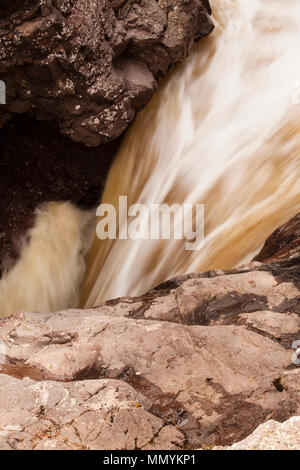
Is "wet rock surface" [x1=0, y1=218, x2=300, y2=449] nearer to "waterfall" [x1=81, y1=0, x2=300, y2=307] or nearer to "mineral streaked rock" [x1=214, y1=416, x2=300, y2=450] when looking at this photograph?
"mineral streaked rock" [x1=214, y1=416, x2=300, y2=450]

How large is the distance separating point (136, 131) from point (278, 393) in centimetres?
467

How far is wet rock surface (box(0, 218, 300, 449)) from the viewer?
2248 mm

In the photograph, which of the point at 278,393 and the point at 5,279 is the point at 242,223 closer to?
the point at 278,393

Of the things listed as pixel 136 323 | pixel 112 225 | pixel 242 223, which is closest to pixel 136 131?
pixel 112 225

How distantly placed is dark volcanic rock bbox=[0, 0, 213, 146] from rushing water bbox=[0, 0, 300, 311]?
391mm

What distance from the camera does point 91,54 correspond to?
5641 millimetres

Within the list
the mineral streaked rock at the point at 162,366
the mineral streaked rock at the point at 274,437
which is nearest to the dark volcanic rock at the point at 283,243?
the mineral streaked rock at the point at 162,366

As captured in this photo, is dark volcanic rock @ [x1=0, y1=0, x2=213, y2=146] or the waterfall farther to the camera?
dark volcanic rock @ [x1=0, y1=0, x2=213, y2=146]

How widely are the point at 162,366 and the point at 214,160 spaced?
3.37 m

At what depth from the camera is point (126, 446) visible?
2.13 m

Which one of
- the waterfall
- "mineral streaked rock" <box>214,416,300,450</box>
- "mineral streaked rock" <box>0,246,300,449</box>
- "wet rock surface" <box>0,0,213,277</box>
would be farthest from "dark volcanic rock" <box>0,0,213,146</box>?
"mineral streaked rock" <box>214,416,300,450</box>

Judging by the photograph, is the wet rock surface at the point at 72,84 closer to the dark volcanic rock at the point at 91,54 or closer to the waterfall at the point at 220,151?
the dark volcanic rock at the point at 91,54

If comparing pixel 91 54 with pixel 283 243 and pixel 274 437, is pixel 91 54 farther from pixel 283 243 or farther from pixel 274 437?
pixel 274 437

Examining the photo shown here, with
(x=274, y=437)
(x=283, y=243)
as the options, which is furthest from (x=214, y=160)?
(x=274, y=437)
